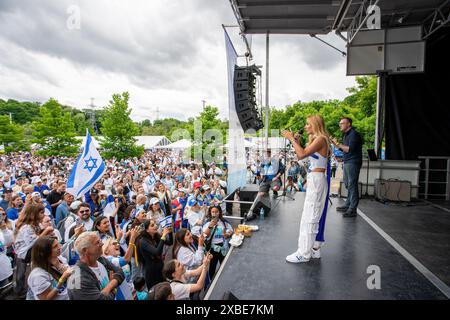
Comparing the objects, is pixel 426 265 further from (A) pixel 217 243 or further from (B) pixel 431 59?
(B) pixel 431 59

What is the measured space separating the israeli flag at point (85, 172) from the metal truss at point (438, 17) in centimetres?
835

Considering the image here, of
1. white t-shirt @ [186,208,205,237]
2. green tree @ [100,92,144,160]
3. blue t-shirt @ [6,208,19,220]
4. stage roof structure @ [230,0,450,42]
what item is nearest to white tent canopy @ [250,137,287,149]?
stage roof structure @ [230,0,450,42]

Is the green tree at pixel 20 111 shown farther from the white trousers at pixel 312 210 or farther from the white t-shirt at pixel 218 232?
the white trousers at pixel 312 210

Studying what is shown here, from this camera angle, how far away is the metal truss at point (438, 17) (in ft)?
18.8

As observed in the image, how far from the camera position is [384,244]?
3.36m

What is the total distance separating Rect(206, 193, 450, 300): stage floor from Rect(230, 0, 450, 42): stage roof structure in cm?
458

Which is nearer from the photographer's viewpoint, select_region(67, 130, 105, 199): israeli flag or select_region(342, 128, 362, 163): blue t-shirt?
select_region(342, 128, 362, 163): blue t-shirt

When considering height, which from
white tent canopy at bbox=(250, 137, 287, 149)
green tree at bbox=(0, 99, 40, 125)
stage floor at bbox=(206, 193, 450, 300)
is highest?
green tree at bbox=(0, 99, 40, 125)

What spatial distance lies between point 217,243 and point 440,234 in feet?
11.8

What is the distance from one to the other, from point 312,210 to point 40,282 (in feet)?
8.92

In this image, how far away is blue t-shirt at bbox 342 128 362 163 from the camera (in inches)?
176

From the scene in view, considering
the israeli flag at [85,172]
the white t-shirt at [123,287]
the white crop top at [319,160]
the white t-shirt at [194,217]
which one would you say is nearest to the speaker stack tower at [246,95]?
the white t-shirt at [194,217]

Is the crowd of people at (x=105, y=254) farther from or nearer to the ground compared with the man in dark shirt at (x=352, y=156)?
nearer to the ground

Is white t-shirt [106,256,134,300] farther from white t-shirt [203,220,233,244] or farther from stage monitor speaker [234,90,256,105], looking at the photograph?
stage monitor speaker [234,90,256,105]
